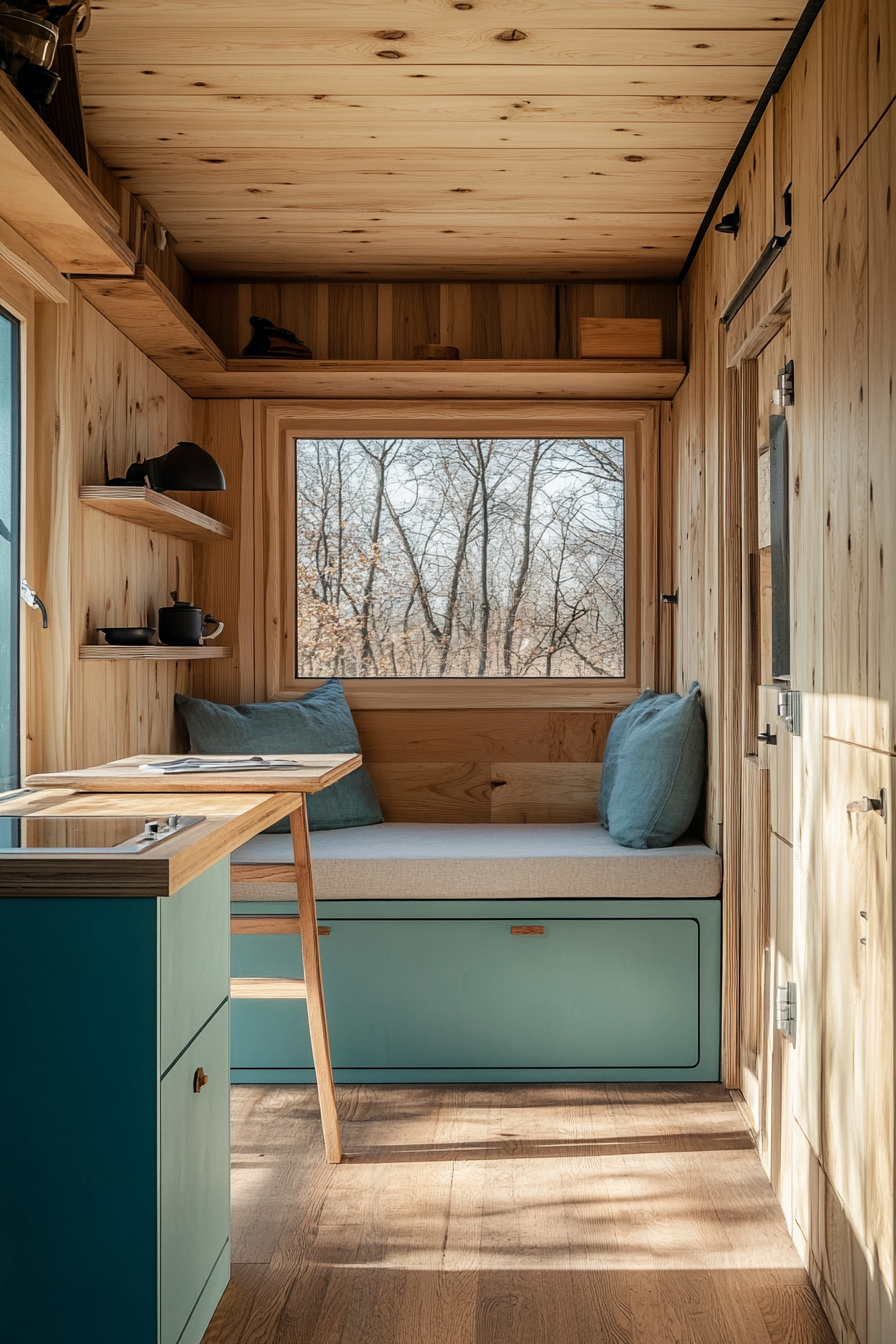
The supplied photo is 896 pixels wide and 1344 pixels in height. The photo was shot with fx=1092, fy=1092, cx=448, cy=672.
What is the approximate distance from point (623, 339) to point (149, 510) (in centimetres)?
163

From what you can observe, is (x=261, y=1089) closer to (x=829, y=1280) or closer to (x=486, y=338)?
(x=829, y=1280)

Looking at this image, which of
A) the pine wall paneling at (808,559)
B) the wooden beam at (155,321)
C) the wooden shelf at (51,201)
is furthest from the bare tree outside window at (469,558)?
the pine wall paneling at (808,559)

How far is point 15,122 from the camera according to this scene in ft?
5.88

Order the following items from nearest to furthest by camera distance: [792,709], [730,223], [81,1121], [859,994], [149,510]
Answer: [81,1121] → [859,994] → [792,709] → [730,223] → [149,510]

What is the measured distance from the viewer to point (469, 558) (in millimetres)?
3812

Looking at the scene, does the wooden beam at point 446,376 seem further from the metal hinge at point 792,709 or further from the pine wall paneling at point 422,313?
the metal hinge at point 792,709

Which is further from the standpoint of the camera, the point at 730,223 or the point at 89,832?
the point at 730,223

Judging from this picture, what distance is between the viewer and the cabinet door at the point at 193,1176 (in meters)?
1.53

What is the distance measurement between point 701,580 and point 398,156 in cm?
145

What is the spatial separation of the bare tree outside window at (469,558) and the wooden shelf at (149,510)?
19.3 inches

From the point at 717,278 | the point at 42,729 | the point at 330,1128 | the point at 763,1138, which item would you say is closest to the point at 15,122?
the point at 42,729

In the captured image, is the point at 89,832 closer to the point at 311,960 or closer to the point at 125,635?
the point at 311,960

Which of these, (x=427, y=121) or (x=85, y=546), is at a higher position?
(x=427, y=121)

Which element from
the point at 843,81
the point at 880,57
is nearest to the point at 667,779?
the point at 843,81
